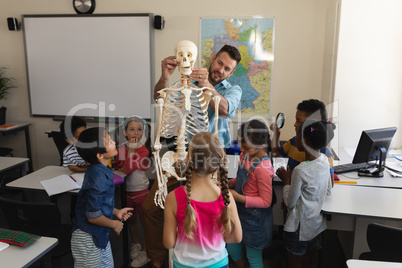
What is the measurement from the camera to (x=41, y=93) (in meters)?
4.86

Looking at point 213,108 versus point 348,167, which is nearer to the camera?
point 213,108

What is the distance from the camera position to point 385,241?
187cm

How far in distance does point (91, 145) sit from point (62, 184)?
887 millimetres

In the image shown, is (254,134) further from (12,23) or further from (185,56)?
(12,23)

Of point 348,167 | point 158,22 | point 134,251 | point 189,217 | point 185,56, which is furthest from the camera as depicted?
point 158,22

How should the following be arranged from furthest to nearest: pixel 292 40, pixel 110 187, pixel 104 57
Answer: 1. pixel 104 57
2. pixel 292 40
3. pixel 110 187

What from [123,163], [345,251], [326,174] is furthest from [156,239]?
[345,251]

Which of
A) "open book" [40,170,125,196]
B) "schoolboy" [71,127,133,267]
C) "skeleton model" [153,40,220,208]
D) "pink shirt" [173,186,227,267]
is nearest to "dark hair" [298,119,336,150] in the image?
"skeleton model" [153,40,220,208]

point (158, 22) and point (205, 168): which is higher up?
point (158, 22)

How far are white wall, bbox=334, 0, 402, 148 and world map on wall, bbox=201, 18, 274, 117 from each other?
893mm

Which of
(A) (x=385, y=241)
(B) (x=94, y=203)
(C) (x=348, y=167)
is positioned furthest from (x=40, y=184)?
(C) (x=348, y=167)

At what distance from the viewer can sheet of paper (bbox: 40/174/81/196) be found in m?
2.56

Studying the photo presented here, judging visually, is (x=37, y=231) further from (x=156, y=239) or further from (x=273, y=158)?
(x=273, y=158)

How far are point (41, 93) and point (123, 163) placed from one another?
2504 mm
